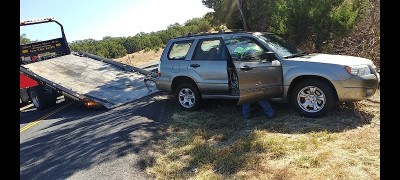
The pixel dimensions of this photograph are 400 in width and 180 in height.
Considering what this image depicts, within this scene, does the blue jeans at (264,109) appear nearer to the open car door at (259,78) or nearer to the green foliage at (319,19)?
the open car door at (259,78)

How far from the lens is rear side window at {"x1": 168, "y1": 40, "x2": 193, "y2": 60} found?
22.3 ft

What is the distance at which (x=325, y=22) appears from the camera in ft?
25.9

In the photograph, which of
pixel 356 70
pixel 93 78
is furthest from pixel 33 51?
pixel 356 70

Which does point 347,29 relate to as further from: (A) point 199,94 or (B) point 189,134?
(B) point 189,134

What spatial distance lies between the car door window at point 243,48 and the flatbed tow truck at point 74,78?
10.1ft

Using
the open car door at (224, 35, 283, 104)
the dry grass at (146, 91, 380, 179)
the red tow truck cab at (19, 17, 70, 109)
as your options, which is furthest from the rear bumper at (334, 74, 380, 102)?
the red tow truck cab at (19, 17, 70, 109)

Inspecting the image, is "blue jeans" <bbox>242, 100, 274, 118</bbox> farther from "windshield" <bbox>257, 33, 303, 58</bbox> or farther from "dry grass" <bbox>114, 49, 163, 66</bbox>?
"dry grass" <bbox>114, 49, 163, 66</bbox>

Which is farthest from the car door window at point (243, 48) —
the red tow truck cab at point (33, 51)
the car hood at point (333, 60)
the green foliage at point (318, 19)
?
the red tow truck cab at point (33, 51)

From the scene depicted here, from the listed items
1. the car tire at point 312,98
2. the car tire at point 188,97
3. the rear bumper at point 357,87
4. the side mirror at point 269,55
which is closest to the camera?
the rear bumper at point 357,87

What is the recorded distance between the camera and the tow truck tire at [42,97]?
29.9 feet

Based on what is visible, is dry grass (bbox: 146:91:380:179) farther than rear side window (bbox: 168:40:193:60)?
No

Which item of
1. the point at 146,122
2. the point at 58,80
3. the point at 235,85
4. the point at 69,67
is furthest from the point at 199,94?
the point at 69,67

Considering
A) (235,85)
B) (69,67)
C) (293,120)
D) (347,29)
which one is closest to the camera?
(293,120)
